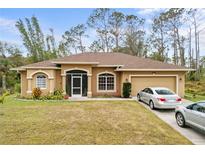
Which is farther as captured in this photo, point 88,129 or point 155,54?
point 155,54

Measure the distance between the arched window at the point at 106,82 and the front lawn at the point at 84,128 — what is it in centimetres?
697

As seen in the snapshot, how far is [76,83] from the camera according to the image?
17.8 meters

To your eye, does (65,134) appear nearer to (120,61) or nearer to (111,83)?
(111,83)

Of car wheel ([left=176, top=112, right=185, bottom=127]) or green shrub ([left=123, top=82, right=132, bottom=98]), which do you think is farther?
green shrub ([left=123, top=82, right=132, bottom=98])

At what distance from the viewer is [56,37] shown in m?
28.6

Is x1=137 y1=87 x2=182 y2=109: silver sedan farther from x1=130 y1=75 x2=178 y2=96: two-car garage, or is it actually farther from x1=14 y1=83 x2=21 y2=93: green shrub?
x1=14 y1=83 x2=21 y2=93: green shrub

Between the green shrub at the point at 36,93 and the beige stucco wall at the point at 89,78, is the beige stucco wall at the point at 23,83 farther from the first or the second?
the green shrub at the point at 36,93

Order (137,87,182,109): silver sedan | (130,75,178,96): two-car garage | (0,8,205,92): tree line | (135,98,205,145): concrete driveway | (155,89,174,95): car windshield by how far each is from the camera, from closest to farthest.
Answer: (135,98,205,145): concrete driveway, (137,87,182,109): silver sedan, (155,89,174,95): car windshield, (130,75,178,96): two-car garage, (0,8,205,92): tree line

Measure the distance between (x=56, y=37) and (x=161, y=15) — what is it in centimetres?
1429

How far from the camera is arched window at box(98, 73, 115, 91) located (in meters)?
18.5

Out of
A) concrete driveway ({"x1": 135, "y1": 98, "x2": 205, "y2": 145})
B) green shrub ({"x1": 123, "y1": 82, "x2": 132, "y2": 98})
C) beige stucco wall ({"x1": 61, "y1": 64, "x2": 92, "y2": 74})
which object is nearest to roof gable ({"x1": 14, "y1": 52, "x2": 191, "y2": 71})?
beige stucco wall ({"x1": 61, "y1": 64, "x2": 92, "y2": 74})

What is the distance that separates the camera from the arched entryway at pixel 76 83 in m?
17.7
